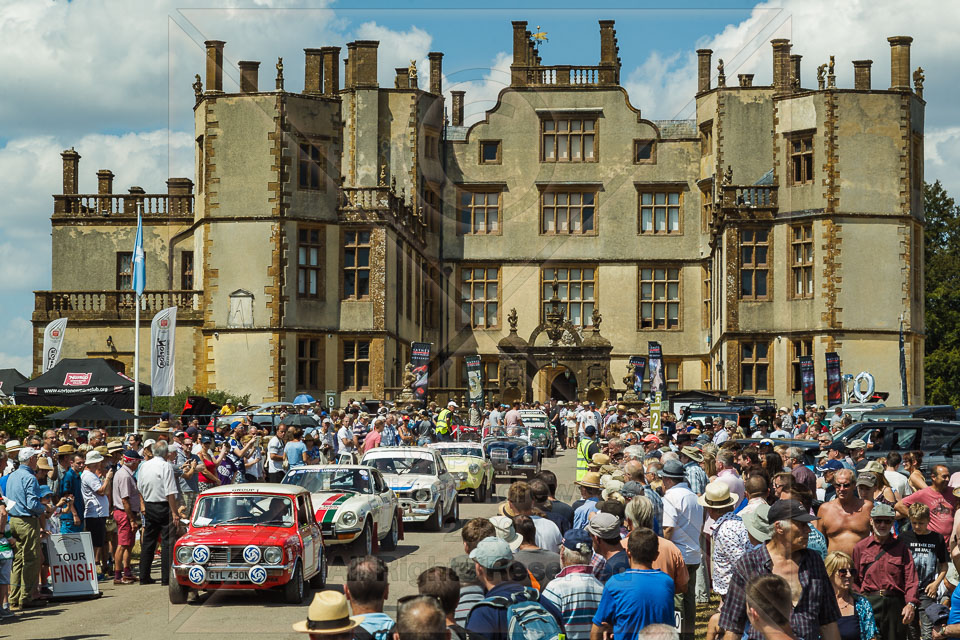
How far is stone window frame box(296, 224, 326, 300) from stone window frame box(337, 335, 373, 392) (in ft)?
6.45

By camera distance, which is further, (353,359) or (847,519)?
(353,359)

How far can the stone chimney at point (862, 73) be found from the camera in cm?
5084

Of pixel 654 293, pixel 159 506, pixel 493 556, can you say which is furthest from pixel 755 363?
pixel 493 556

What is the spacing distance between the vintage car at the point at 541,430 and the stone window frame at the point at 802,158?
50.1 ft

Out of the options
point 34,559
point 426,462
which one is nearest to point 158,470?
point 34,559

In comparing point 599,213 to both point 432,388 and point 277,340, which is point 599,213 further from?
point 277,340

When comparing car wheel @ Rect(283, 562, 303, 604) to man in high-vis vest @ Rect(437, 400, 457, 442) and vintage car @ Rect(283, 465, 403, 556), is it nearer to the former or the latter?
vintage car @ Rect(283, 465, 403, 556)

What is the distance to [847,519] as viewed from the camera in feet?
35.6

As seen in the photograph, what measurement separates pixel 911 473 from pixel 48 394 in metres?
22.1

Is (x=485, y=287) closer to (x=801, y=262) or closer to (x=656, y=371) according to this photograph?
(x=656, y=371)

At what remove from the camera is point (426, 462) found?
76.1 ft

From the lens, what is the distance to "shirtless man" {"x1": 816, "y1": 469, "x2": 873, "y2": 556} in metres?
10.8

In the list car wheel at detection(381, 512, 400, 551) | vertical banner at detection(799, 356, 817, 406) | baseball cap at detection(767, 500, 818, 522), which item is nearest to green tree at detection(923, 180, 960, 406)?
vertical banner at detection(799, 356, 817, 406)

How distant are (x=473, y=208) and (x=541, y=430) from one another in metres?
20.9
